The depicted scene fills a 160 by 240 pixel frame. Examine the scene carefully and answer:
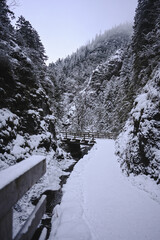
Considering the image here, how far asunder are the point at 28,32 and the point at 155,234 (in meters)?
24.7

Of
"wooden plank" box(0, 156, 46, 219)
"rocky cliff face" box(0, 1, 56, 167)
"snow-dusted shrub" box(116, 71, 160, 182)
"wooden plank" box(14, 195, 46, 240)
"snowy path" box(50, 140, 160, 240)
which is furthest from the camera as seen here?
"rocky cliff face" box(0, 1, 56, 167)

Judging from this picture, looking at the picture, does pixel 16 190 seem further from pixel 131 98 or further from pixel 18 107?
pixel 131 98

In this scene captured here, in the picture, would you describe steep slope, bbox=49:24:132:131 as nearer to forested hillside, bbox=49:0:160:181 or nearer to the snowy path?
forested hillside, bbox=49:0:160:181

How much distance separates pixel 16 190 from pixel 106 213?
4674 mm

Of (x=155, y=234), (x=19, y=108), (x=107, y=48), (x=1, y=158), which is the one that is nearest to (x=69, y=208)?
(x=155, y=234)

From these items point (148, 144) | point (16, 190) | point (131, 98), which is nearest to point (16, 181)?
point (16, 190)

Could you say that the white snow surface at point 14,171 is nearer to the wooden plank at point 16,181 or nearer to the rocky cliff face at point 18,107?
the wooden plank at point 16,181

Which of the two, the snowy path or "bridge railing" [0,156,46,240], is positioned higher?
"bridge railing" [0,156,46,240]

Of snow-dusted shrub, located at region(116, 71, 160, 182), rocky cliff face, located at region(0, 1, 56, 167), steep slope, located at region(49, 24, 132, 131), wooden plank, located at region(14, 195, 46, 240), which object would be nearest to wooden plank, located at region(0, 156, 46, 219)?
wooden plank, located at region(14, 195, 46, 240)

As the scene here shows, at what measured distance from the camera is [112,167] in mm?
8562

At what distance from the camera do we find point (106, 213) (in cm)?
425

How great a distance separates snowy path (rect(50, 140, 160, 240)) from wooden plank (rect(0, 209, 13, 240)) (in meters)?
3.48

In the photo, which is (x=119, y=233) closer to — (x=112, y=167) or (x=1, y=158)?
(x=112, y=167)

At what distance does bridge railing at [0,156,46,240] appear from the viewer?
0.70m
